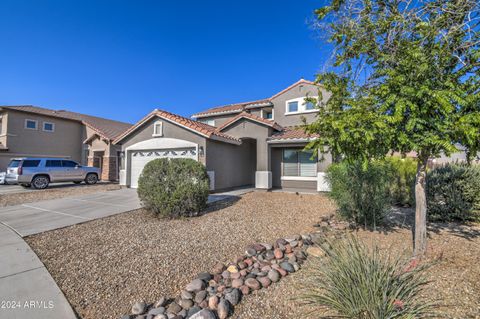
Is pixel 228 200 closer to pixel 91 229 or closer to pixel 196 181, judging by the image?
pixel 196 181

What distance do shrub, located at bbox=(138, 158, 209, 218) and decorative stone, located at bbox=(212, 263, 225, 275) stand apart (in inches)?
136

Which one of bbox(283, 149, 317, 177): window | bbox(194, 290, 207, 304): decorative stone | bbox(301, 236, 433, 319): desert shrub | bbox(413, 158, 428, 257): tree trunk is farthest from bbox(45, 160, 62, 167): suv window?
bbox(413, 158, 428, 257): tree trunk

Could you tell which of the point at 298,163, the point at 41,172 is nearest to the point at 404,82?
the point at 298,163

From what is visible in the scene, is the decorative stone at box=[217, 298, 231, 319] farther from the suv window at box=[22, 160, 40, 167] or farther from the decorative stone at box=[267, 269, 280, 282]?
the suv window at box=[22, 160, 40, 167]

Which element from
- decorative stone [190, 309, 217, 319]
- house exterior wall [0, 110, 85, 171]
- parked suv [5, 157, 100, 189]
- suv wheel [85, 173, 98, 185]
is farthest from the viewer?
house exterior wall [0, 110, 85, 171]

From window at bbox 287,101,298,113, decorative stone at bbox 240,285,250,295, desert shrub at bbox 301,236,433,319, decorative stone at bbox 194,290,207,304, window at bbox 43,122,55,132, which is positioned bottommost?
decorative stone at bbox 194,290,207,304

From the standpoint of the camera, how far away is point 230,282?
3535mm

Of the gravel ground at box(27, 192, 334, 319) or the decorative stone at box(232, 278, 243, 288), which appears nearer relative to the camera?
the gravel ground at box(27, 192, 334, 319)

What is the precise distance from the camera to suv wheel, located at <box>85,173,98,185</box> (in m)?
17.5

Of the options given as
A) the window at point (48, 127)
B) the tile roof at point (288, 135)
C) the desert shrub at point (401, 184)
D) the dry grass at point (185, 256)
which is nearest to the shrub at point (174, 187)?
the dry grass at point (185, 256)

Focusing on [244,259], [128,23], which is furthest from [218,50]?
[244,259]

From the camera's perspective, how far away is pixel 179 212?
7.18 m

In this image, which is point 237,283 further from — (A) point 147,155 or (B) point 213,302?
(A) point 147,155

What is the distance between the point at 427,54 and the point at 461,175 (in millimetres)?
5799
